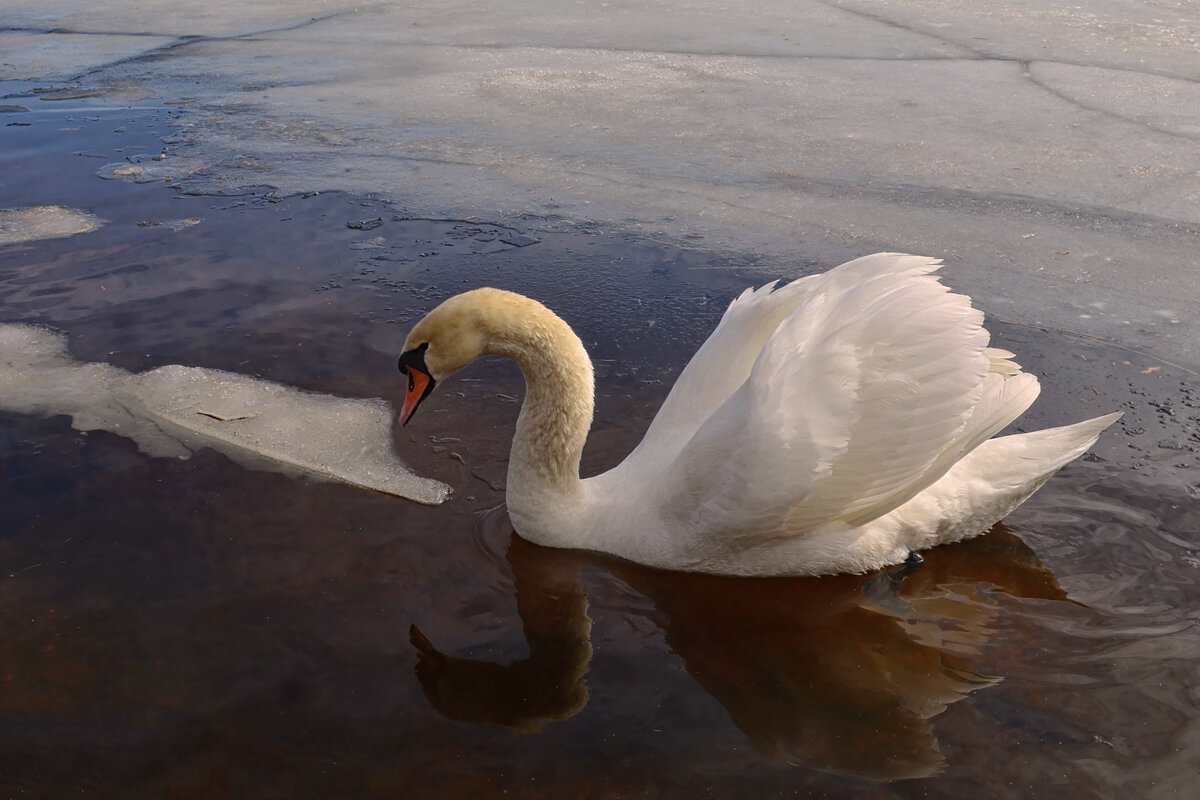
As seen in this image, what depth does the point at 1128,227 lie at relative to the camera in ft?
18.1

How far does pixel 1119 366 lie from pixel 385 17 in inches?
370

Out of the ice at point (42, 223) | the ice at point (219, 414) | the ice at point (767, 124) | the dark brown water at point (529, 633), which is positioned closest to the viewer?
the dark brown water at point (529, 633)

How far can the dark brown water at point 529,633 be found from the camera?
8.51 feet

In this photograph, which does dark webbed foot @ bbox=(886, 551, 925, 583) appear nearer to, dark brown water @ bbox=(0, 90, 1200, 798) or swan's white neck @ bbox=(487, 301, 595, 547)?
dark brown water @ bbox=(0, 90, 1200, 798)

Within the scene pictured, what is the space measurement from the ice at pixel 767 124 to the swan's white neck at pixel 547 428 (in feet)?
7.10

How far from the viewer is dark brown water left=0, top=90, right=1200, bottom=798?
2.59 metres

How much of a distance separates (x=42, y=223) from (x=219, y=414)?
8.89ft

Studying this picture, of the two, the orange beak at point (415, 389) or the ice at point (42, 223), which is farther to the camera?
the ice at point (42, 223)

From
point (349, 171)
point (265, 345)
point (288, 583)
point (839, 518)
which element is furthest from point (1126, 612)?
point (349, 171)

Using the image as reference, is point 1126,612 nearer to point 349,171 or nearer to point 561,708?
point 561,708

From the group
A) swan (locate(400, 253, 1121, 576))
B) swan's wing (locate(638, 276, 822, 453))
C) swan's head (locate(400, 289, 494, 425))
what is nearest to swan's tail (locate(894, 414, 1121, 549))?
swan (locate(400, 253, 1121, 576))

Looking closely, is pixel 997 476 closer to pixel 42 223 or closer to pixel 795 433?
pixel 795 433

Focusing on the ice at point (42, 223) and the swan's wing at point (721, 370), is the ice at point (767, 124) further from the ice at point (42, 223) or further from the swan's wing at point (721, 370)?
the swan's wing at point (721, 370)

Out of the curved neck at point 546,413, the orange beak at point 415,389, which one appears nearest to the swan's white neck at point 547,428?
the curved neck at point 546,413
